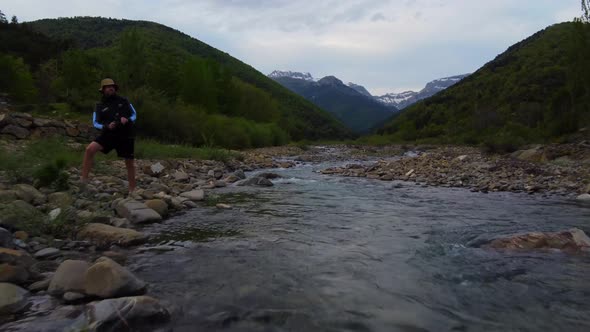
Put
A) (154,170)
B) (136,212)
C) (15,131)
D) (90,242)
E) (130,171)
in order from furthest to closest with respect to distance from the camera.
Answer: (15,131) < (154,170) < (130,171) < (136,212) < (90,242)

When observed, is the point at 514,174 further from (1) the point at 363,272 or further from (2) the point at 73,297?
(2) the point at 73,297

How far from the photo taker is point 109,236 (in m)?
4.91

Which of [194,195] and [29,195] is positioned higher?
[29,195]

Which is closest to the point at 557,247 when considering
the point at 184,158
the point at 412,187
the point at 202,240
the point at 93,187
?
the point at 202,240

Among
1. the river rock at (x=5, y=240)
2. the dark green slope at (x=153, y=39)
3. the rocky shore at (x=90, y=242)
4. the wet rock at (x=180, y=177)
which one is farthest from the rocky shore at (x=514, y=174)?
the dark green slope at (x=153, y=39)

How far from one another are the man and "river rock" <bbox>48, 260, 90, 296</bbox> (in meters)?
3.75

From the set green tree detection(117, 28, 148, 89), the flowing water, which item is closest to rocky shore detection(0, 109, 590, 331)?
the flowing water

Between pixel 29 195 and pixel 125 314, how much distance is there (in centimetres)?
418

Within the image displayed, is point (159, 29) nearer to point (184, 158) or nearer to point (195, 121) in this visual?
point (195, 121)

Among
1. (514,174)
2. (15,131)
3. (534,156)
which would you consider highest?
(15,131)

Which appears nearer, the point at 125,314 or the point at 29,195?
the point at 125,314

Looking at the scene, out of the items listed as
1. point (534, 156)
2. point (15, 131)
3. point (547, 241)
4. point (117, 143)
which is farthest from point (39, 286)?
point (534, 156)

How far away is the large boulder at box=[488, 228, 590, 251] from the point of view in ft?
16.0

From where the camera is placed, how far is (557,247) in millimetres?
4887
